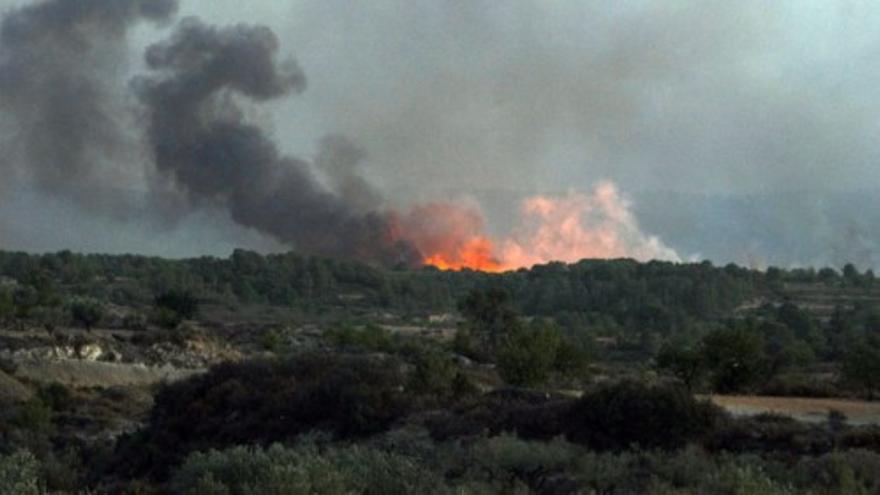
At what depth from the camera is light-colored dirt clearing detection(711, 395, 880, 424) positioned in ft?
94.9

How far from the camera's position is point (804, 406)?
34.2 m

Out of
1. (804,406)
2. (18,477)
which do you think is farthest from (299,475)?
(804,406)

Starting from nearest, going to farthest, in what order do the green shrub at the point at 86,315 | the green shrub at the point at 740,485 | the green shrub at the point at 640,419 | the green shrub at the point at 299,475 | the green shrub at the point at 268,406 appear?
the green shrub at the point at 299,475
the green shrub at the point at 740,485
the green shrub at the point at 640,419
the green shrub at the point at 268,406
the green shrub at the point at 86,315

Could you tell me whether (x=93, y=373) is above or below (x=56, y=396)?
above

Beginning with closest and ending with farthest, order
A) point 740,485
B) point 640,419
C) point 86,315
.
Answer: point 740,485, point 640,419, point 86,315

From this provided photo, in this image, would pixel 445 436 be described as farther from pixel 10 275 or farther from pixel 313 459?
pixel 10 275

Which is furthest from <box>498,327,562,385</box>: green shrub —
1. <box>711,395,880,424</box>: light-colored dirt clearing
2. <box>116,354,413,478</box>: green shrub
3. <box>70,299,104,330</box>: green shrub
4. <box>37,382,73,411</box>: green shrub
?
<box>70,299,104,330</box>: green shrub

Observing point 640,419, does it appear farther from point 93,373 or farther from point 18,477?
point 93,373

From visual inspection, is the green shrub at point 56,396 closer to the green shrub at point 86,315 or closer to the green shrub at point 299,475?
the green shrub at point 299,475

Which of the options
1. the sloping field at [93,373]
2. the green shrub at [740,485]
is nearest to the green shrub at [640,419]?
the green shrub at [740,485]

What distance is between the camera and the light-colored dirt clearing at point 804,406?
94.9 ft

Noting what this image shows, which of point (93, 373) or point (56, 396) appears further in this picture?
point (93, 373)

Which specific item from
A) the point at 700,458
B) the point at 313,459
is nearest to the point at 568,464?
the point at 700,458

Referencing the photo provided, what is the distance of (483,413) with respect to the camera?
21.2 m
